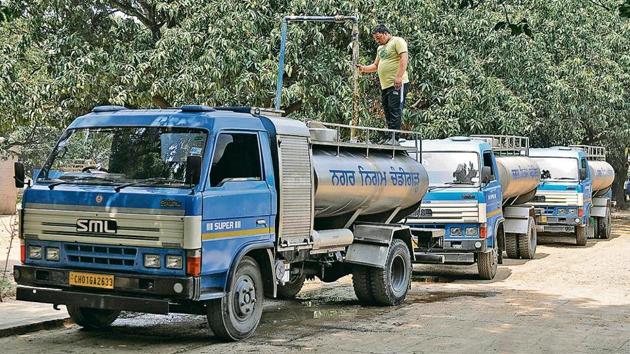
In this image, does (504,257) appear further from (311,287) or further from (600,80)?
(600,80)

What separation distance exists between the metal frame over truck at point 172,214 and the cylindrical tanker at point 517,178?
326 inches

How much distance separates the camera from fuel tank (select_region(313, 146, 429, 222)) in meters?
12.4

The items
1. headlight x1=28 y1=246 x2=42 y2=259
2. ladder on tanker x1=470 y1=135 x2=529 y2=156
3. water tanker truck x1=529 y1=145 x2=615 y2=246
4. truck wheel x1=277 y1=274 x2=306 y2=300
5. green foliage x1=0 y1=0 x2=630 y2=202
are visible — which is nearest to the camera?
headlight x1=28 y1=246 x2=42 y2=259

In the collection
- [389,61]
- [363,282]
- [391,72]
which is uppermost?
[389,61]

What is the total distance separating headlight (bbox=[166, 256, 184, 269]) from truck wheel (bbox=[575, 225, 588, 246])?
57.1 feet

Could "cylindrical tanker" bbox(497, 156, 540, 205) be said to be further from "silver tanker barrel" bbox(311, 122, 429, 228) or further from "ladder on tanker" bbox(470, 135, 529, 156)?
"silver tanker barrel" bbox(311, 122, 429, 228)

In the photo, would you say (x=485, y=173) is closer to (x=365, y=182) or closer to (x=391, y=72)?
(x=391, y=72)

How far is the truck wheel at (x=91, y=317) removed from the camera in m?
11.1

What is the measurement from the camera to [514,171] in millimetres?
20484

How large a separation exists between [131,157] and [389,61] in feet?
22.9

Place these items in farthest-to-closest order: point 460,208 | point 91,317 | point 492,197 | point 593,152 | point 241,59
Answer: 1. point 593,152
2. point 241,59
3. point 492,197
4. point 460,208
5. point 91,317

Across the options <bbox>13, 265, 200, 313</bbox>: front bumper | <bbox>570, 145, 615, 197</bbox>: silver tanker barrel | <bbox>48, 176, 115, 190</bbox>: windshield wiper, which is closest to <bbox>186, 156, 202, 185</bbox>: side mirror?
<bbox>48, 176, 115, 190</bbox>: windshield wiper

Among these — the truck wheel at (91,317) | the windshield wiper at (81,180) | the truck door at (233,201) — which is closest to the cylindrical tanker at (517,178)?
the truck door at (233,201)

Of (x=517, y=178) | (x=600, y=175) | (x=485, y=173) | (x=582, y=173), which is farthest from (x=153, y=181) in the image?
(x=600, y=175)
